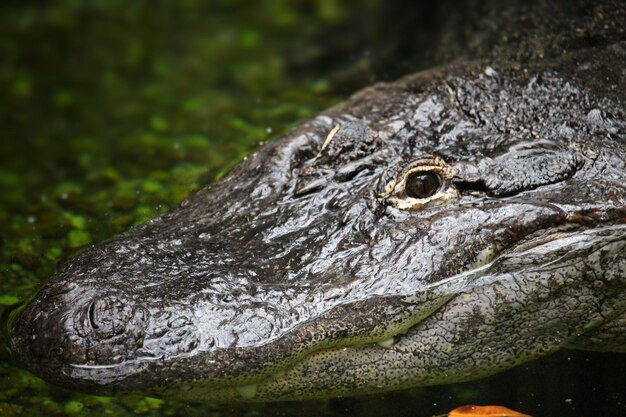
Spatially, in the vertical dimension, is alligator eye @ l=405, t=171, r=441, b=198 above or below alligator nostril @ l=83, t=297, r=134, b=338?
above

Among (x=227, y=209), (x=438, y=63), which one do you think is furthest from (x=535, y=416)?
(x=438, y=63)

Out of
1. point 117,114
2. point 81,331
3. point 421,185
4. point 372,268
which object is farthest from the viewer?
point 117,114

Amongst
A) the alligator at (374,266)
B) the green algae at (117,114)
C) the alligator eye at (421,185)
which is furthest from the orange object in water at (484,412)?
the green algae at (117,114)

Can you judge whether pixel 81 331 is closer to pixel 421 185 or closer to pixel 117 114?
pixel 421 185

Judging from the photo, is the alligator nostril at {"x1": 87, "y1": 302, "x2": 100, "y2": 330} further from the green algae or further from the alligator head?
the green algae

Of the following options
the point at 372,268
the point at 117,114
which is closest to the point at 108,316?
the point at 372,268

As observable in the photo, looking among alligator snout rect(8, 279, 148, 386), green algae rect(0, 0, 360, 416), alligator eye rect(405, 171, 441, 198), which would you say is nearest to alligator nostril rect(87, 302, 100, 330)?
alligator snout rect(8, 279, 148, 386)

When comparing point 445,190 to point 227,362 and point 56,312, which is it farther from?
point 56,312
